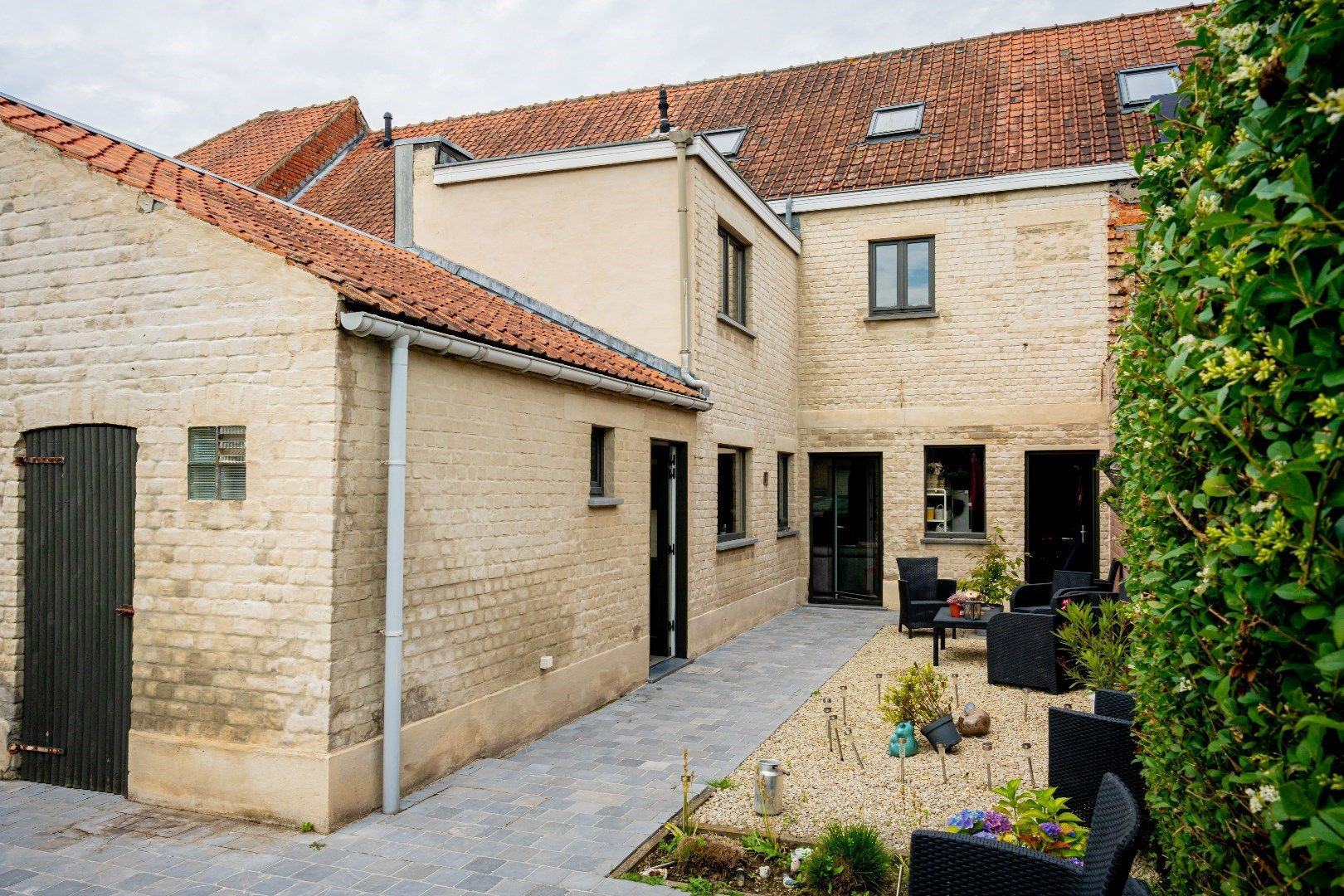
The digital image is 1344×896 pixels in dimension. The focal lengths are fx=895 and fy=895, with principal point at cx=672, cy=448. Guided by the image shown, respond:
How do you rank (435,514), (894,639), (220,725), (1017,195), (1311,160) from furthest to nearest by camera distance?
(1017,195) → (894,639) → (435,514) → (220,725) → (1311,160)

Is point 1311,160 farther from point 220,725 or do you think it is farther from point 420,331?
point 220,725

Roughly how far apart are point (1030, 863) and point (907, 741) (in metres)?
3.70

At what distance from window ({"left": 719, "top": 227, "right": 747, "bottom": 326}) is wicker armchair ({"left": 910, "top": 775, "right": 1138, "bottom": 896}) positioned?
9.16m

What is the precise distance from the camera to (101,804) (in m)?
5.70

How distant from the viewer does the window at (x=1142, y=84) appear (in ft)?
48.0

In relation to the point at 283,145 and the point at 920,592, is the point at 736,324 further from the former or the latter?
the point at 283,145

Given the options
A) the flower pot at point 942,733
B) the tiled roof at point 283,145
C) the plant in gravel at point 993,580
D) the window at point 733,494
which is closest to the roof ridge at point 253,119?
the tiled roof at point 283,145

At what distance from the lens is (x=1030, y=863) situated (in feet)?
10.6

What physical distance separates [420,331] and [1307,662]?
510 cm

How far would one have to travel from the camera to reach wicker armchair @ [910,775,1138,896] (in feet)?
9.23

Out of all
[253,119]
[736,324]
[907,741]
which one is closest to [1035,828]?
[907,741]

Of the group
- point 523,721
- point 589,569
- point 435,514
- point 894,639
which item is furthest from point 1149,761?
point 894,639

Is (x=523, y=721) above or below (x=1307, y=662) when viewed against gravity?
below

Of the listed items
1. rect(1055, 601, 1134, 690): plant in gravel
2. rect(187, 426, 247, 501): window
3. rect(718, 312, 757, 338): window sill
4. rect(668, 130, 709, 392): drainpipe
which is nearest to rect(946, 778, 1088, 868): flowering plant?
rect(1055, 601, 1134, 690): plant in gravel
